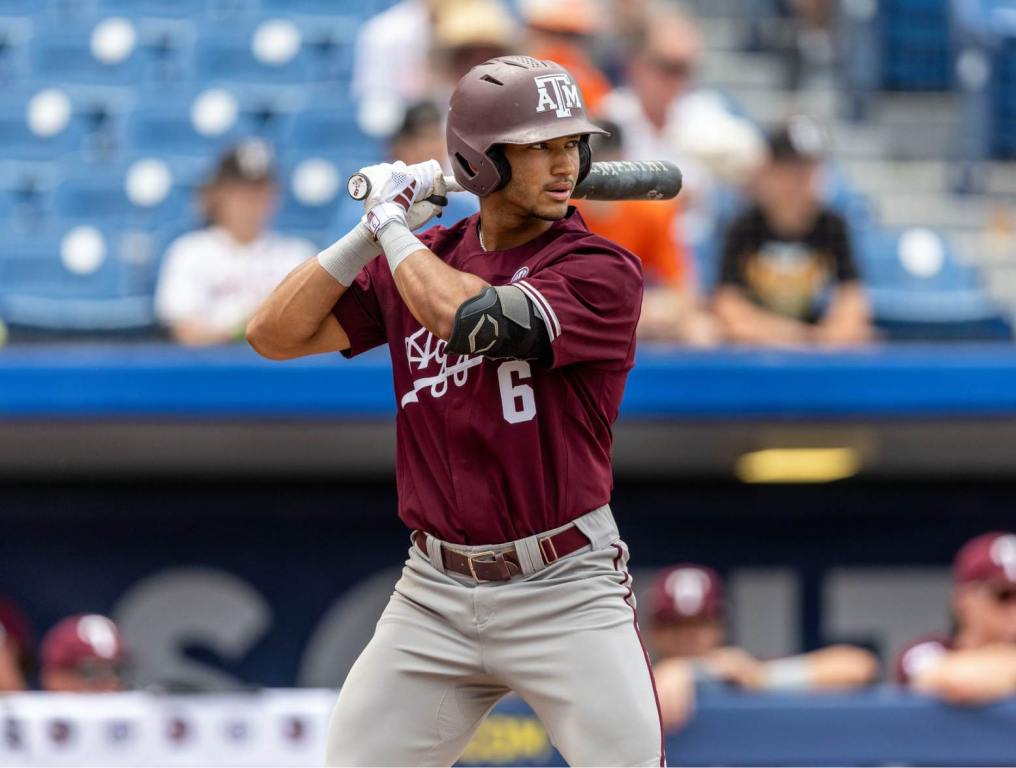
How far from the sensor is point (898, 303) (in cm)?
584

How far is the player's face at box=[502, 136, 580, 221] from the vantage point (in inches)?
109

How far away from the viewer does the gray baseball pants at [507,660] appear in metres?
2.75

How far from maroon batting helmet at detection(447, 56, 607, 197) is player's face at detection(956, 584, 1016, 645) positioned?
7.86ft

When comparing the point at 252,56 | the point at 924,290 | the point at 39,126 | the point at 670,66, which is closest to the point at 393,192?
the point at 670,66

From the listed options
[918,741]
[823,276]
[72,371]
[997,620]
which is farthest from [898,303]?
[72,371]

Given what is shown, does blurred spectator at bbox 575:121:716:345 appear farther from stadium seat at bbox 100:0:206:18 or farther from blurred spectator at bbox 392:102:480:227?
stadium seat at bbox 100:0:206:18

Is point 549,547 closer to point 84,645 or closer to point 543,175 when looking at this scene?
point 543,175

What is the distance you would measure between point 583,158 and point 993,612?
2.42 metres

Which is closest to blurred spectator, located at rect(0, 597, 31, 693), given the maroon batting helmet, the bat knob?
the bat knob

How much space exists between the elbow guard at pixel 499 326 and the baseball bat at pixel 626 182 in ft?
1.08

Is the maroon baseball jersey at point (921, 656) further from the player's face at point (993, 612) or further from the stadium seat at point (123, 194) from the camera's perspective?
the stadium seat at point (123, 194)

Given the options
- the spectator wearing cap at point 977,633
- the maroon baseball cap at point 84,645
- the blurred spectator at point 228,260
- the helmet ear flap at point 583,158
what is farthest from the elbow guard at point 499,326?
the blurred spectator at point 228,260

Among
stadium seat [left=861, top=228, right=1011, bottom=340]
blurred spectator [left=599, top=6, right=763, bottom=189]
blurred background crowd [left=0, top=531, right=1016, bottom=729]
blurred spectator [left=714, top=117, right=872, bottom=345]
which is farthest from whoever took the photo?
blurred spectator [left=599, top=6, right=763, bottom=189]

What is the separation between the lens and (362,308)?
9.91 ft
